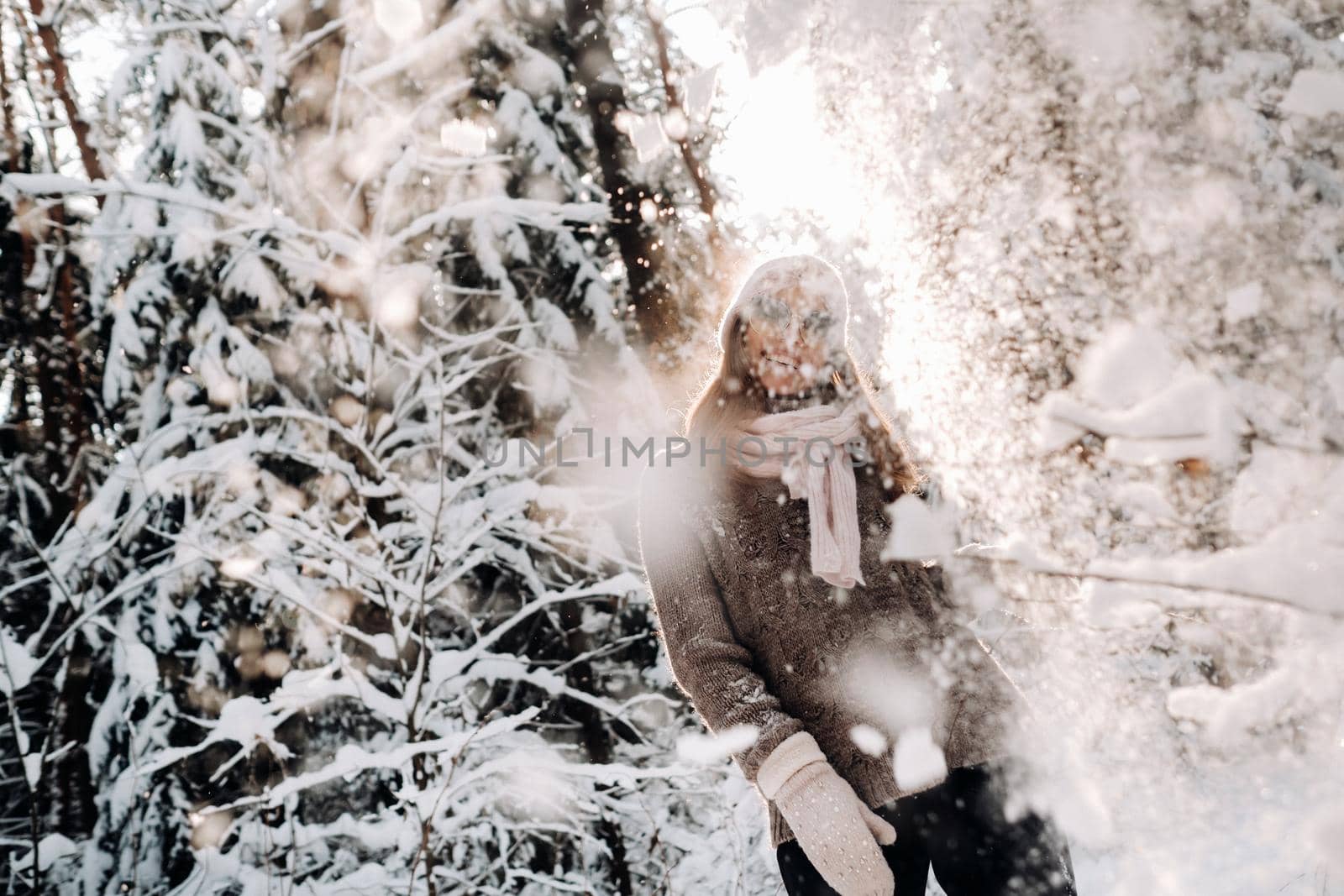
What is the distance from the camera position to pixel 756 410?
158 centimetres

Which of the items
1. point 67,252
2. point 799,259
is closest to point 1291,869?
point 799,259

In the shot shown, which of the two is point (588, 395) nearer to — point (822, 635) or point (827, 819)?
point (822, 635)

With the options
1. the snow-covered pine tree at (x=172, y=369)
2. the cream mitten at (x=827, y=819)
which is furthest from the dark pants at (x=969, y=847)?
the snow-covered pine tree at (x=172, y=369)

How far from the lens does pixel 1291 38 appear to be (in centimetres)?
191

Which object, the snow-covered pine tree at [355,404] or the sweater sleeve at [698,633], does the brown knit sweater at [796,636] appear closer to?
the sweater sleeve at [698,633]

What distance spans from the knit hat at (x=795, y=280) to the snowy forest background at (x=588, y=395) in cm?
43

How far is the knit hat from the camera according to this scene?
1.54 meters

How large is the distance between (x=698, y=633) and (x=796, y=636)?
199 millimetres

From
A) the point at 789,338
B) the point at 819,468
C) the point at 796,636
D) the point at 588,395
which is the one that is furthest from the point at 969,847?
the point at 588,395

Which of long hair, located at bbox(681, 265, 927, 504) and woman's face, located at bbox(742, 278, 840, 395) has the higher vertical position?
woman's face, located at bbox(742, 278, 840, 395)

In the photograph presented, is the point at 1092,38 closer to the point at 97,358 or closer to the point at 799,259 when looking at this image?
the point at 799,259

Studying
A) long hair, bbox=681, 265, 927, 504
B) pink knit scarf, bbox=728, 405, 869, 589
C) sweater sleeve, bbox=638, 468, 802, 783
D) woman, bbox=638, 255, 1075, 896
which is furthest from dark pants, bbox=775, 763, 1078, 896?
long hair, bbox=681, 265, 927, 504

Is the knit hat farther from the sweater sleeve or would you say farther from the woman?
the sweater sleeve

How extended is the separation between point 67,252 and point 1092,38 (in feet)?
29.8
